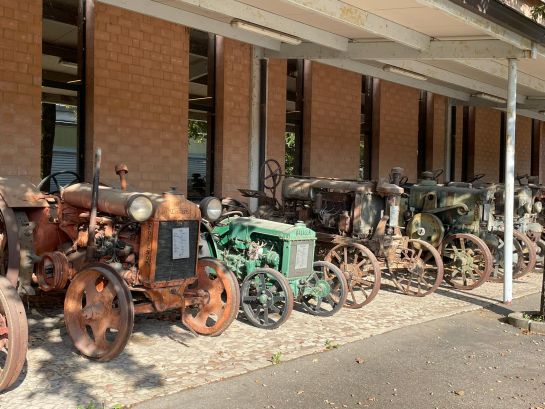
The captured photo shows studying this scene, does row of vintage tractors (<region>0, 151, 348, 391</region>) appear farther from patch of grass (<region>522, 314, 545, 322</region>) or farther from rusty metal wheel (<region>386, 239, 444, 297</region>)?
patch of grass (<region>522, 314, 545, 322</region>)

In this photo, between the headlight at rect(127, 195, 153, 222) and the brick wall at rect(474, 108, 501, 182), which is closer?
the headlight at rect(127, 195, 153, 222)

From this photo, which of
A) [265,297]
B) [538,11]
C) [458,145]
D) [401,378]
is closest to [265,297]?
[265,297]

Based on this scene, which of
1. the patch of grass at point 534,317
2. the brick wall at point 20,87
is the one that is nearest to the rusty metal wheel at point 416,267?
the patch of grass at point 534,317

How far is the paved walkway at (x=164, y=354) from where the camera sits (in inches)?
160

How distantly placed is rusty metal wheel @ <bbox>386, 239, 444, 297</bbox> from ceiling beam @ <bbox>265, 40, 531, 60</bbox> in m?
2.45

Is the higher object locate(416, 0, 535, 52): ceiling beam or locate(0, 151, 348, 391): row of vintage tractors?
locate(416, 0, 535, 52): ceiling beam

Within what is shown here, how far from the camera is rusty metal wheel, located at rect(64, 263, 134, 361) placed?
14.6ft

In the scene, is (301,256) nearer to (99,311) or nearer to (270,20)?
(99,311)

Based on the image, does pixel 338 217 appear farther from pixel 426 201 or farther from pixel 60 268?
pixel 60 268

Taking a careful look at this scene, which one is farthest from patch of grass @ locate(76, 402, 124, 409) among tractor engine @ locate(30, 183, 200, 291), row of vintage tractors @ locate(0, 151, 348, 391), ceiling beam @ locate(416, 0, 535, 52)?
ceiling beam @ locate(416, 0, 535, 52)

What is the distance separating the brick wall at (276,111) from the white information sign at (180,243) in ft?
22.2

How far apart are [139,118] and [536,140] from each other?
1530 centimetres

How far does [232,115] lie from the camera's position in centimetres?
1113

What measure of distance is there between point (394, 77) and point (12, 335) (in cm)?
1173
